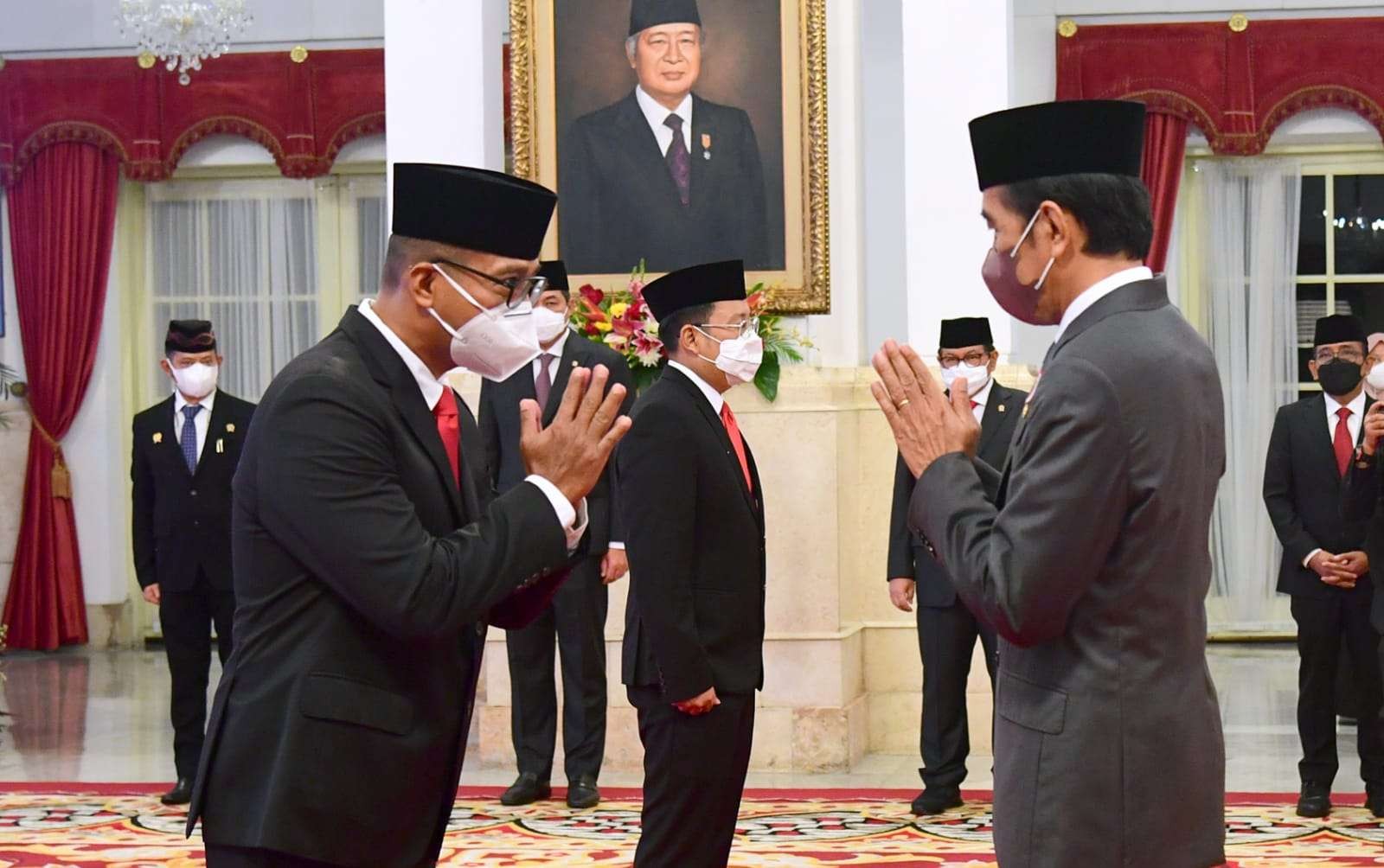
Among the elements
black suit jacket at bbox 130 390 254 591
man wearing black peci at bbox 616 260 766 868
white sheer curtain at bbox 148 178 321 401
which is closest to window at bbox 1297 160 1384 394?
white sheer curtain at bbox 148 178 321 401

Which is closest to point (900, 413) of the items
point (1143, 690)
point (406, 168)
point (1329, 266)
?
point (1143, 690)

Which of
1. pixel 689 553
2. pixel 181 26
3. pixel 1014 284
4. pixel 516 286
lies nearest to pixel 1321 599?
pixel 689 553

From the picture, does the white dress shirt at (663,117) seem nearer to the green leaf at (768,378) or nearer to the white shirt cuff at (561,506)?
the green leaf at (768,378)

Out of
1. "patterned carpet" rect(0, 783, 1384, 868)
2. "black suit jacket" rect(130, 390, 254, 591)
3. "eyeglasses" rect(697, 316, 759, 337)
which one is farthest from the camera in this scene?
"black suit jacket" rect(130, 390, 254, 591)

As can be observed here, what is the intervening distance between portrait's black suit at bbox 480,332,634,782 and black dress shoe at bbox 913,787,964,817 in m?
1.18

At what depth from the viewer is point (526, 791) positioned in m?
6.41

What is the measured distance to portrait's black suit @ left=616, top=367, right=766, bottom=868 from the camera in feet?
12.5

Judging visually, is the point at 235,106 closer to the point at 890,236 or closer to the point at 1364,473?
the point at 890,236

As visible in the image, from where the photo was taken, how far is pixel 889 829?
5887 mm

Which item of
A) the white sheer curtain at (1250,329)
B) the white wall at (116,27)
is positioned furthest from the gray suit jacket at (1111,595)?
the white wall at (116,27)

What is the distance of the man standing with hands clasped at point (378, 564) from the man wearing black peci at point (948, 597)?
3843mm

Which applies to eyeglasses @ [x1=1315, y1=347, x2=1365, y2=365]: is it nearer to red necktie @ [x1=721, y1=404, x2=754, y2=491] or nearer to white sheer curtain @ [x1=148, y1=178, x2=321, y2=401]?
red necktie @ [x1=721, y1=404, x2=754, y2=491]

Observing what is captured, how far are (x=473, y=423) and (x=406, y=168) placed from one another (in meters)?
0.59

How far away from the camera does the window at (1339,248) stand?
10.5 m
